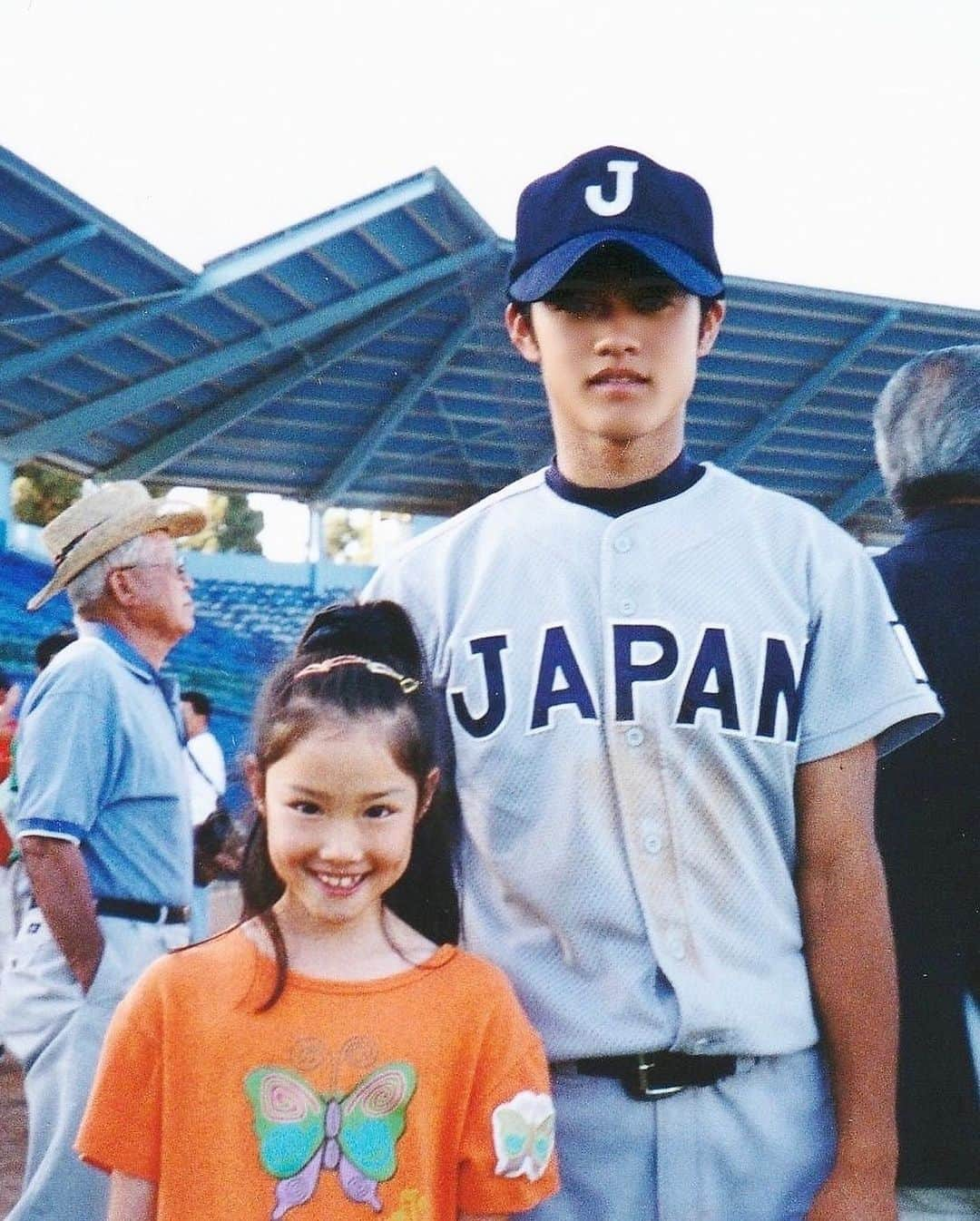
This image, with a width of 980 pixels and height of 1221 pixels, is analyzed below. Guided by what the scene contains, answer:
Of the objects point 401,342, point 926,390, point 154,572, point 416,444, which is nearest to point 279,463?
point 416,444

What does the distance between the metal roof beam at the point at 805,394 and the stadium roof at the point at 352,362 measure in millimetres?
34

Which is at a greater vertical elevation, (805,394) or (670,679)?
(805,394)

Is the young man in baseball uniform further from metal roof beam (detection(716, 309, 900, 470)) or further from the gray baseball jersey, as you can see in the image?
metal roof beam (detection(716, 309, 900, 470))

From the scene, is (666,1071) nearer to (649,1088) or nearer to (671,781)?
(649,1088)

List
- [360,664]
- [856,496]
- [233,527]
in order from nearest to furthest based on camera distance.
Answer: [360,664]
[856,496]
[233,527]

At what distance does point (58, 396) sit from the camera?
16.2m

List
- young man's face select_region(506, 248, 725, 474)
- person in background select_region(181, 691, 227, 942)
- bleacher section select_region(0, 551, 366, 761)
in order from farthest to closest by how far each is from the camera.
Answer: bleacher section select_region(0, 551, 366, 761) → person in background select_region(181, 691, 227, 942) → young man's face select_region(506, 248, 725, 474)

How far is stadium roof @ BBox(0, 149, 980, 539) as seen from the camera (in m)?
14.0

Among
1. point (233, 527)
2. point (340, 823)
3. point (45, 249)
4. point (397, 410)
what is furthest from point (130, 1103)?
point (233, 527)

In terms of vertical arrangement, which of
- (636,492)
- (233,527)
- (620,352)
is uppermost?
(233,527)

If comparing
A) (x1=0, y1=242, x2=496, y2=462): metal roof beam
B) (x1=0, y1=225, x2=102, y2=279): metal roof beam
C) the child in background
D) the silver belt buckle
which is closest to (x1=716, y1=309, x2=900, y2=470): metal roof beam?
(x1=0, y1=242, x2=496, y2=462): metal roof beam

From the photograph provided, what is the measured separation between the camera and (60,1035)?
10.8 ft

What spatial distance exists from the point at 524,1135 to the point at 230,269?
1354 centimetres

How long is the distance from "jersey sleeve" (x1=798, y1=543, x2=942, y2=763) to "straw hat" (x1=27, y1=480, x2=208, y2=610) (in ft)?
8.36
